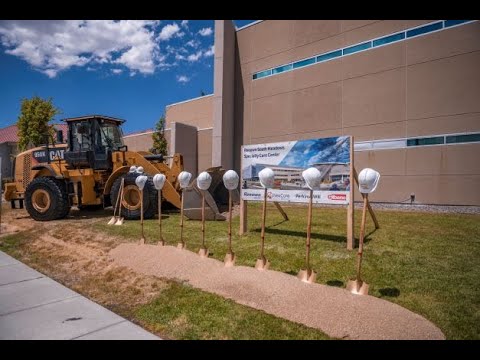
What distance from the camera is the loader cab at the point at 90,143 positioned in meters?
11.1

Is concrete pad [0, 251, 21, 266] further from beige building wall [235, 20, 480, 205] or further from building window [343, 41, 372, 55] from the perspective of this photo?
building window [343, 41, 372, 55]

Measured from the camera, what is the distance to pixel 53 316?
3834mm

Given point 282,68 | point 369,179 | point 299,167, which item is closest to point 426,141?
point 282,68

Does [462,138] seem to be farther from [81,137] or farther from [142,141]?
[142,141]

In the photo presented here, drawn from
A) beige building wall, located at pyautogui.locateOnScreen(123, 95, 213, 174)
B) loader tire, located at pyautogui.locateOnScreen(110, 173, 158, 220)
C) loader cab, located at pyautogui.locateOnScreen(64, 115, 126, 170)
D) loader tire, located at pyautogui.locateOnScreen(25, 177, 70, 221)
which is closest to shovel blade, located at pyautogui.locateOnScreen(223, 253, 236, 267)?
loader tire, located at pyautogui.locateOnScreen(110, 173, 158, 220)

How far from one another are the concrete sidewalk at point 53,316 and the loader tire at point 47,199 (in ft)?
19.5

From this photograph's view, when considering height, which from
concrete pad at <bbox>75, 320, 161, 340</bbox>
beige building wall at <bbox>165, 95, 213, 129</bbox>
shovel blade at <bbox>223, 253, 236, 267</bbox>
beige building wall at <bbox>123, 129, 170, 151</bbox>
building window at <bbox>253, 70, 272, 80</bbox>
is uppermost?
building window at <bbox>253, 70, 272, 80</bbox>

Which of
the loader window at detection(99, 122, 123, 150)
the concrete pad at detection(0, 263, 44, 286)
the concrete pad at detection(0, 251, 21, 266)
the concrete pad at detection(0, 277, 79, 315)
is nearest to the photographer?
the concrete pad at detection(0, 277, 79, 315)

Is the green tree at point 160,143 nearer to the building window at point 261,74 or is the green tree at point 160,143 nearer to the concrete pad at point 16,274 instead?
the building window at point 261,74

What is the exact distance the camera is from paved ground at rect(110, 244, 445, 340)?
11.2 ft

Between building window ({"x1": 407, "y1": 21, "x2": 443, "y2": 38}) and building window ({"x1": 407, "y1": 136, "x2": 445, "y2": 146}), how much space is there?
4279 mm

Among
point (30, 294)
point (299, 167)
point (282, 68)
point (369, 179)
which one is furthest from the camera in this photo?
point (282, 68)

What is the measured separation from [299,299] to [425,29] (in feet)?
45.1

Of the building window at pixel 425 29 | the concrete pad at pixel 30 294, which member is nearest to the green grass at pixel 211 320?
the concrete pad at pixel 30 294
